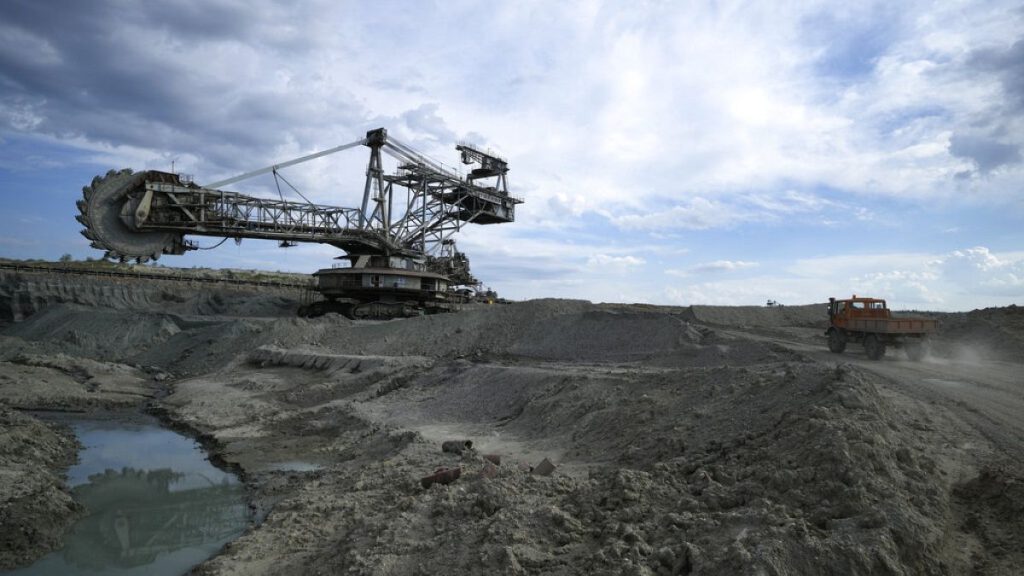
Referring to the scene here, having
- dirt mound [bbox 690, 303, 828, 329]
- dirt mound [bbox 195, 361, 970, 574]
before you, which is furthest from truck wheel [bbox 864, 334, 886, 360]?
dirt mound [bbox 195, 361, 970, 574]

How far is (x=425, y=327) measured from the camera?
2430cm

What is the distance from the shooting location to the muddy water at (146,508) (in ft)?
24.4

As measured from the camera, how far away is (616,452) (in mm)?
8922

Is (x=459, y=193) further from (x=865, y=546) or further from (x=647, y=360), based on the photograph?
(x=865, y=546)

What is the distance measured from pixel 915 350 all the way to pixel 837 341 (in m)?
1.97

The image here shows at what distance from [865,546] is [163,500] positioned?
9847 millimetres

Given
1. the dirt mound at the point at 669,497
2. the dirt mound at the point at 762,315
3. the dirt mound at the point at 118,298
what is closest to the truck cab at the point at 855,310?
the dirt mound at the point at 762,315

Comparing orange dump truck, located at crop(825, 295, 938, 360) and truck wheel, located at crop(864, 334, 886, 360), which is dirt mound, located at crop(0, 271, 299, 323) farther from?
truck wheel, located at crop(864, 334, 886, 360)

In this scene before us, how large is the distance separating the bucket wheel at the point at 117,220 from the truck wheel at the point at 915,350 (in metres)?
30.1

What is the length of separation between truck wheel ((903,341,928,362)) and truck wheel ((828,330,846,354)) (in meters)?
1.61

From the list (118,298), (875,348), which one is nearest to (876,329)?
(875,348)

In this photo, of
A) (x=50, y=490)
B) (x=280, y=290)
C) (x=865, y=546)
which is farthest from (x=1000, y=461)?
(x=280, y=290)

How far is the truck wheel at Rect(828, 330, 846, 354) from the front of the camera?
17.5m

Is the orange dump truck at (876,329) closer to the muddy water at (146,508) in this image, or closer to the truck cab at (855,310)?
the truck cab at (855,310)
